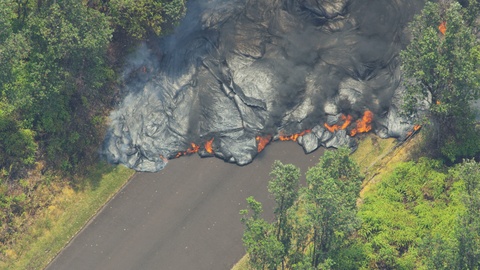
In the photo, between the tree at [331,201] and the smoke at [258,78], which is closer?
the tree at [331,201]

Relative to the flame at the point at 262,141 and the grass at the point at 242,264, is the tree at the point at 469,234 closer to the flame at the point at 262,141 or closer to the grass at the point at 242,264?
the grass at the point at 242,264

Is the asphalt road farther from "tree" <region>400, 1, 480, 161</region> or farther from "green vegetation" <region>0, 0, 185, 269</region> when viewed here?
"tree" <region>400, 1, 480, 161</region>

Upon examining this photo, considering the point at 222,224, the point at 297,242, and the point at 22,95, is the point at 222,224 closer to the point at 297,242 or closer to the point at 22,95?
the point at 297,242

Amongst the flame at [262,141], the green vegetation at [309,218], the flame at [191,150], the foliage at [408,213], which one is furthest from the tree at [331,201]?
the flame at [191,150]

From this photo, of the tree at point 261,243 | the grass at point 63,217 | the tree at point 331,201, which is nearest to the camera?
the tree at point 331,201

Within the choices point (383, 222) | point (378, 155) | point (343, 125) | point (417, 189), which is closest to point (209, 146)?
point (343, 125)
